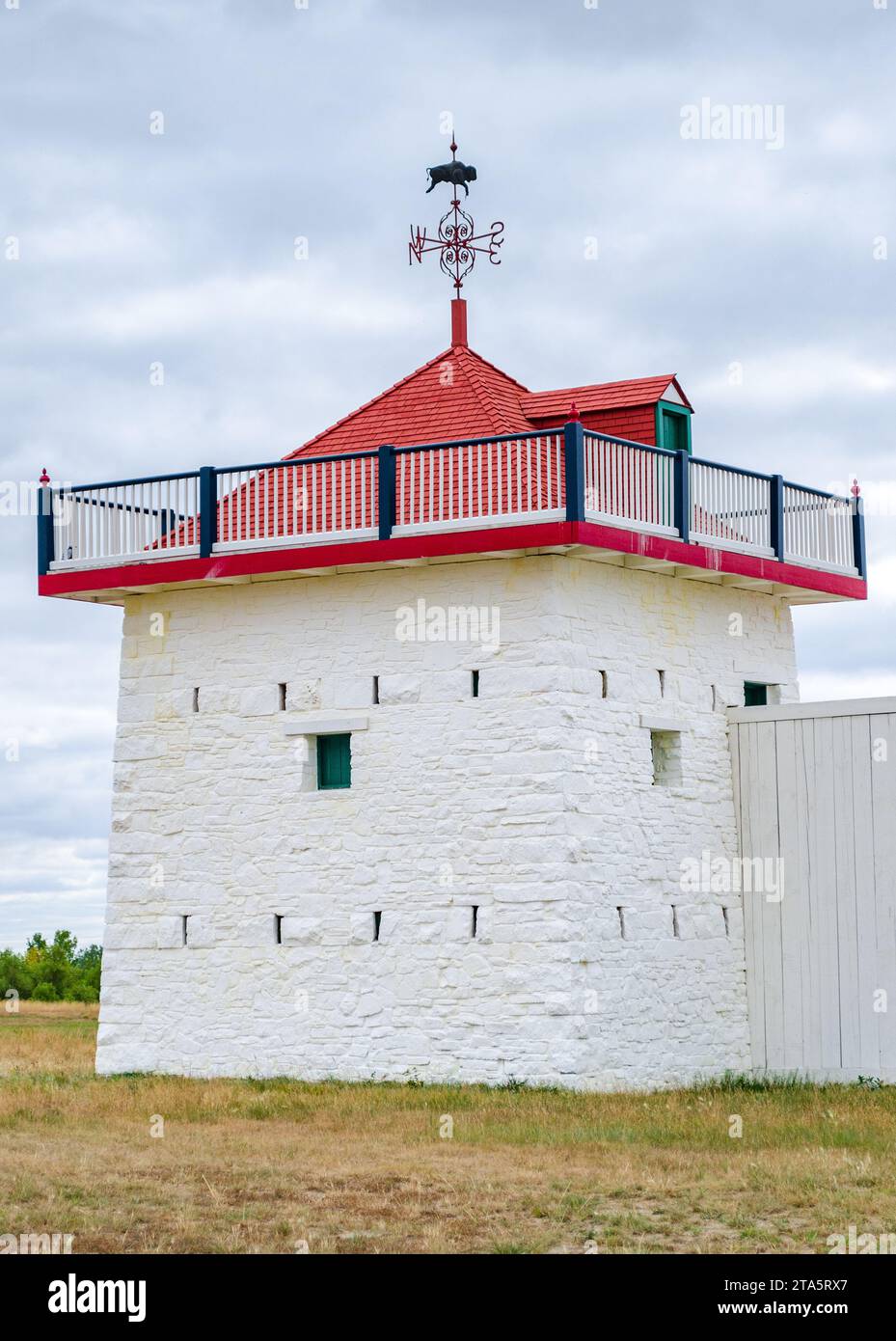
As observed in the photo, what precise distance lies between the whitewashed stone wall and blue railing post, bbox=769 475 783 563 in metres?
0.85

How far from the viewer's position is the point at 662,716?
23469 millimetres

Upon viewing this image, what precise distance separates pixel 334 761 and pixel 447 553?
3089 millimetres

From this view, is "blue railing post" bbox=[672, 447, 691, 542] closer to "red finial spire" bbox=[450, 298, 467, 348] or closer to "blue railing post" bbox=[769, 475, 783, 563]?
"blue railing post" bbox=[769, 475, 783, 563]

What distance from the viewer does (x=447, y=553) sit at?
22047 millimetres

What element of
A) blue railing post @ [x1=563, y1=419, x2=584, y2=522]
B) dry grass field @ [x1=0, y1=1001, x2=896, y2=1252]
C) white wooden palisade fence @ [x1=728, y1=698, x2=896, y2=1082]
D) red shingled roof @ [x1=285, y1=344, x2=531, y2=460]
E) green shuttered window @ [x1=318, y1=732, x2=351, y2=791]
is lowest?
dry grass field @ [x1=0, y1=1001, x2=896, y2=1252]

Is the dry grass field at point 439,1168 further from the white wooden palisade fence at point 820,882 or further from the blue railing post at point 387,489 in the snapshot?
the blue railing post at point 387,489

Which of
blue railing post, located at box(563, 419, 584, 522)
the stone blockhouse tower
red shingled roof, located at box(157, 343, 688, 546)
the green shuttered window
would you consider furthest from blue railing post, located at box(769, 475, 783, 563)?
the green shuttered window

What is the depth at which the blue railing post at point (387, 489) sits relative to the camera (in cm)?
2253

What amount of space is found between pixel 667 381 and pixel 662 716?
4511 millimetres

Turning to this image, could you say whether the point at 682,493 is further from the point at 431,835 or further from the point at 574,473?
the point at 431,835

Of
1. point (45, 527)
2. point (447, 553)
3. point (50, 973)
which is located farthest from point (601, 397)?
point (50, 973)

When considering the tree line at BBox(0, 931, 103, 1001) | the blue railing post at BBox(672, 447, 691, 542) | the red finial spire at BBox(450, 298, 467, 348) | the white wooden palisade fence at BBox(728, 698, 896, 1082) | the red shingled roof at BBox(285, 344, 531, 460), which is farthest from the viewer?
the tree line at BBox(0, 931, 103, 1001)

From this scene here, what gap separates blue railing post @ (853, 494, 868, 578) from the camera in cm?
2664
